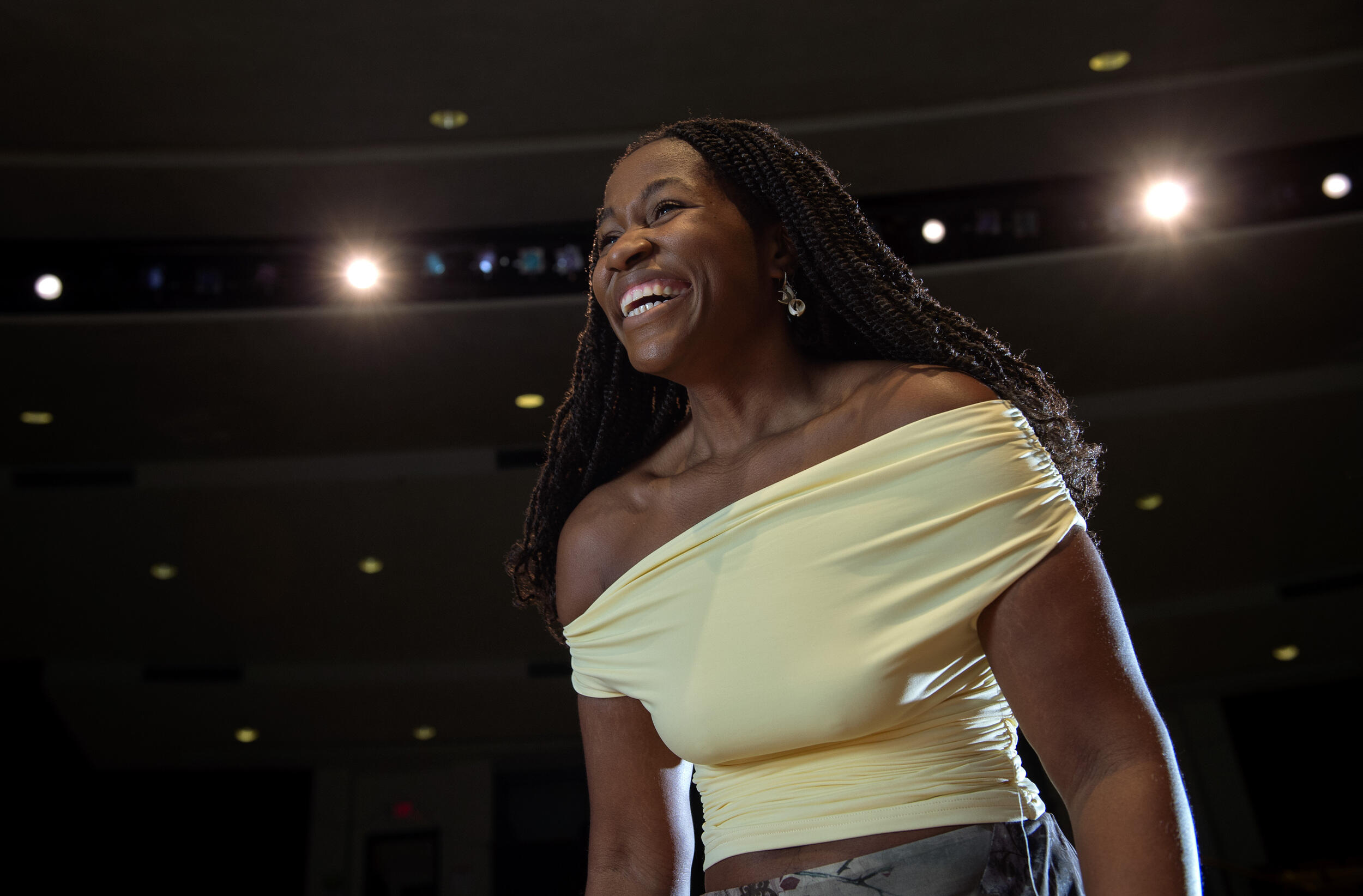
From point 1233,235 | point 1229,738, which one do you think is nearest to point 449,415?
point 1233,235

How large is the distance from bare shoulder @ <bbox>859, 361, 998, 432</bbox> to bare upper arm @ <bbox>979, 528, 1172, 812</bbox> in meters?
0.15

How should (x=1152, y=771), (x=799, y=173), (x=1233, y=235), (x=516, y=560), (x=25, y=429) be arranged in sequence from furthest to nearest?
(x=25, y=429), (x=1233, y=235), (x=516, y=560), (x=799, y=173), (x=1152, y=771)

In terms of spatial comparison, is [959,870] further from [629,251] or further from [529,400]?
[529,400]

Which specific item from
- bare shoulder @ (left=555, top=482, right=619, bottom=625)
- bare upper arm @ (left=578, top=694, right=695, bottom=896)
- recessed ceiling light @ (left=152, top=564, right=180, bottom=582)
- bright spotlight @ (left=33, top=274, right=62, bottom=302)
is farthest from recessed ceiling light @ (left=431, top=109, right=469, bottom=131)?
bare upper arm @ (left=578, top=694, right=695, bottom=896)

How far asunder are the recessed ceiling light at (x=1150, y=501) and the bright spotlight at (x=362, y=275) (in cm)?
Answer: 476

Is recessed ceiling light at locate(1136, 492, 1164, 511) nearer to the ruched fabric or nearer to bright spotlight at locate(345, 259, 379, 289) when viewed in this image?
bright spotlight at locate(345, 259, 379, 289)

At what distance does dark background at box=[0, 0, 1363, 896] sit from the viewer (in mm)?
4859

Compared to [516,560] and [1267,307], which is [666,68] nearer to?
[1267,307]

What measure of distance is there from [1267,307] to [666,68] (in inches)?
136

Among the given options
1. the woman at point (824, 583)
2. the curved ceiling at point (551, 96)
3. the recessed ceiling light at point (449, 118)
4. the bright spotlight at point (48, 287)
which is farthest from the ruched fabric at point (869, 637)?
the bright spotlight at point (48, 287)

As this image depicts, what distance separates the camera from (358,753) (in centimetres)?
1007

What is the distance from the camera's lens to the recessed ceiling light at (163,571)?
24.5ft

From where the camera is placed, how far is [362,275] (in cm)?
554

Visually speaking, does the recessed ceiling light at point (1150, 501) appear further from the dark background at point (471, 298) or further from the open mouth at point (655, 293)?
the open mouth at point (655, 293)
